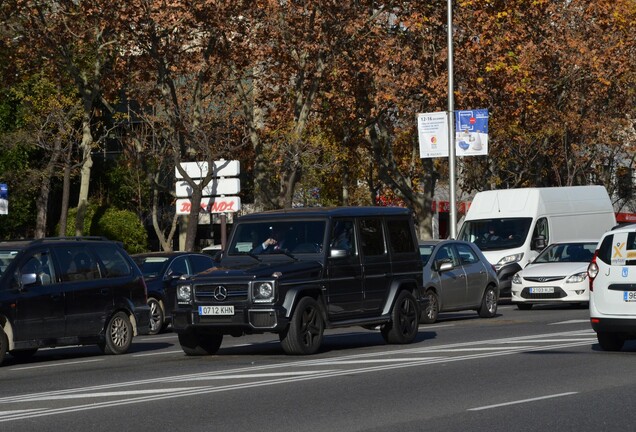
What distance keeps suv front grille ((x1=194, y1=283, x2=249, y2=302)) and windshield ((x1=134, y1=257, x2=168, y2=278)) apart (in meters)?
9.50

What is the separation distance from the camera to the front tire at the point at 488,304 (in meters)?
27.3

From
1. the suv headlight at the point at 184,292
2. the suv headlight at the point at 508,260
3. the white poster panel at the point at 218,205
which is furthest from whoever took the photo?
the white poster panel at the point at 218,205

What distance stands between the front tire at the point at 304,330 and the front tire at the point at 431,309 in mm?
7858

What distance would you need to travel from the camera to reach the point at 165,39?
125 feet

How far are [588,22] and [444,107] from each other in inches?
386

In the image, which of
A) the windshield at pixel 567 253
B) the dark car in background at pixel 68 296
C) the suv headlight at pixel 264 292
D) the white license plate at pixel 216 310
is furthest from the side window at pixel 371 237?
the windshield at pixel 567 253

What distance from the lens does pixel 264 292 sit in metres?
17.1

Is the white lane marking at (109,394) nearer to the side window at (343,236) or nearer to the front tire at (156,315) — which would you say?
the side window at (343,236)

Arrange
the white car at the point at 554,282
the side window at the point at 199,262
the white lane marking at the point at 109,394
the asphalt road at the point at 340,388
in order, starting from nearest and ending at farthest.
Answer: the asphalt road at the point at 340,388 < the white lane marking at the point at 109,394 < the side window at the point at 199,262 < the white car at the point at 554,282

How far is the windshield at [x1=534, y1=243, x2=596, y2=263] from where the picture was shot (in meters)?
31.3

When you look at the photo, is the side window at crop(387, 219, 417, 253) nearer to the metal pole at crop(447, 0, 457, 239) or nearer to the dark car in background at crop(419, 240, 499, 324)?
the dark car in background at crop(419, 240, 499, 324)

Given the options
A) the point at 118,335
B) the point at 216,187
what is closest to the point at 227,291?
the point at 118,335

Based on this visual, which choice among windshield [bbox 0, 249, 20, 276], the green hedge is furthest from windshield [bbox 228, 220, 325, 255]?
the green hedge

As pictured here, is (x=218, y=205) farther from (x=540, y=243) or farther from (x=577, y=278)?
(x=577, y=278)
